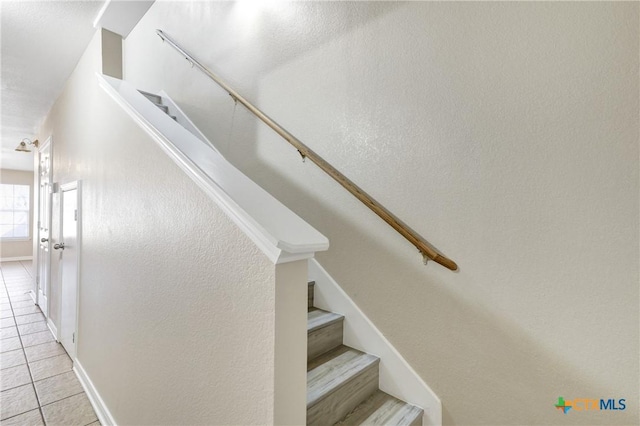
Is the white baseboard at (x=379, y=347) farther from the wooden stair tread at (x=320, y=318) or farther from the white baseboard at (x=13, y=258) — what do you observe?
the white baseboard at (x=13, y=258)

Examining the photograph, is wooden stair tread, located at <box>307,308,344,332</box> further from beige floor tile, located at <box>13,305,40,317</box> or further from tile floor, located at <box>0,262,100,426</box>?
beige floor tile, located at <box>13,305,40,317</box>

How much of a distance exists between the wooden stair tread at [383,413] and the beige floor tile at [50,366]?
2.38 meters

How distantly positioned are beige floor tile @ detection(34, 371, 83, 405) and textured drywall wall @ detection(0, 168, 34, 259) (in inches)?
316

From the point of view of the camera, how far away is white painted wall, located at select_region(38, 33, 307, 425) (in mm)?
723

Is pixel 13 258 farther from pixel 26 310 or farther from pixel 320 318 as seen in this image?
pixel 320 318

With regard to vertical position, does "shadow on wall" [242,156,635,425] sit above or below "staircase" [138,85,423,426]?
above

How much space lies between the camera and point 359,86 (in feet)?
5.38

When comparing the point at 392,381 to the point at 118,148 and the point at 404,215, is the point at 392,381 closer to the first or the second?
the point at 404,215

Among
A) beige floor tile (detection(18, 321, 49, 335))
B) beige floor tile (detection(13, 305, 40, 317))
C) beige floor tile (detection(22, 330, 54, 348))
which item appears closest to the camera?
beige floor tile (detection(22, 330, 54, 348))

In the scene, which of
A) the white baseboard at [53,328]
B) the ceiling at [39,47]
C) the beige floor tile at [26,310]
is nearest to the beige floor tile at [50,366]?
the white baseboard at [53,328]

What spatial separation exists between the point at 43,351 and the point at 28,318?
1201 mm

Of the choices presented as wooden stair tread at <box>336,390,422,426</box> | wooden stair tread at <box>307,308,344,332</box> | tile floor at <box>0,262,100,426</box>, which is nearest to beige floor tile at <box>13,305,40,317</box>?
tile floor at <box>0,262,100,426</box>

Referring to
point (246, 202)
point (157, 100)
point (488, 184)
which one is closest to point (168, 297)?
point (246, 202)

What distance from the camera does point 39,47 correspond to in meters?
2.49
